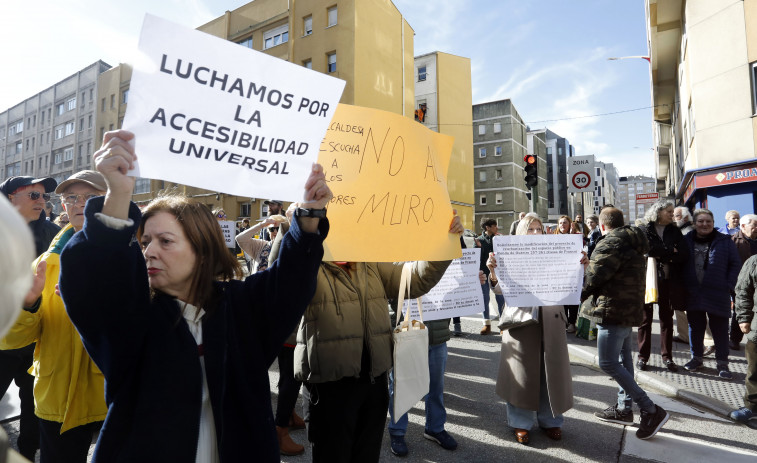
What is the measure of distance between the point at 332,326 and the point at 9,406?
4.24m

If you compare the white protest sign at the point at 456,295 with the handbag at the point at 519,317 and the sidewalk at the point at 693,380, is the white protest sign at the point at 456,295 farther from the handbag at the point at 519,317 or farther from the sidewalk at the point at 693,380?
the sidewalk at the point at 693,380

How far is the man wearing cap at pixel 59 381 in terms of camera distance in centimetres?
218

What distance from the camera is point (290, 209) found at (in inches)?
75.4

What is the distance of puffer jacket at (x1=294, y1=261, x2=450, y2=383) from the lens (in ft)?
8.09

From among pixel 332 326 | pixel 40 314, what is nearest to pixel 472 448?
pixel 332 326

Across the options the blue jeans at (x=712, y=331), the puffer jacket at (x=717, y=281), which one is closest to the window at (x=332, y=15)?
the puffer jacket at (x=717, y=281)

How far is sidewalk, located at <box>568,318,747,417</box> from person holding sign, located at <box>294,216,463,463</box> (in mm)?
4063

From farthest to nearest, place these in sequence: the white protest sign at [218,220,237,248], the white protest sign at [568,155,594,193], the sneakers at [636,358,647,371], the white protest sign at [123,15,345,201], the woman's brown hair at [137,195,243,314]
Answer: the white protest sign at [568,155,594,193] → the white protest sign at [218,220,237,248] → the sneakers at [636,358,647,371] → the woman's brown hair at [137,195,243,314] → the white protest sign at [123,15,345,201]

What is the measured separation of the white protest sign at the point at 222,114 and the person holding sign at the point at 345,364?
997 mm

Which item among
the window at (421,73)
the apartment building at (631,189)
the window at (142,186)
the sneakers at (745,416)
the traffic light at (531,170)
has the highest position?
the apartment building at (631,189)

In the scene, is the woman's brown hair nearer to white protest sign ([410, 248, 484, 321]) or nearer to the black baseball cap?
white protest sign ([410, 248, 484, 321])

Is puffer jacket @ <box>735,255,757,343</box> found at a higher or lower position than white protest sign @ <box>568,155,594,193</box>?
lower

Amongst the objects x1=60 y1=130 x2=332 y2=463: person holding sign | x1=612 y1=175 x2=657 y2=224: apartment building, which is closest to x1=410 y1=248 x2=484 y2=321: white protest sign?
x1=60 y1=130 x2=332 y2=463: person holding sign

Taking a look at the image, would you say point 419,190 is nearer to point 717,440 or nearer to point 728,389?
point 717,440
